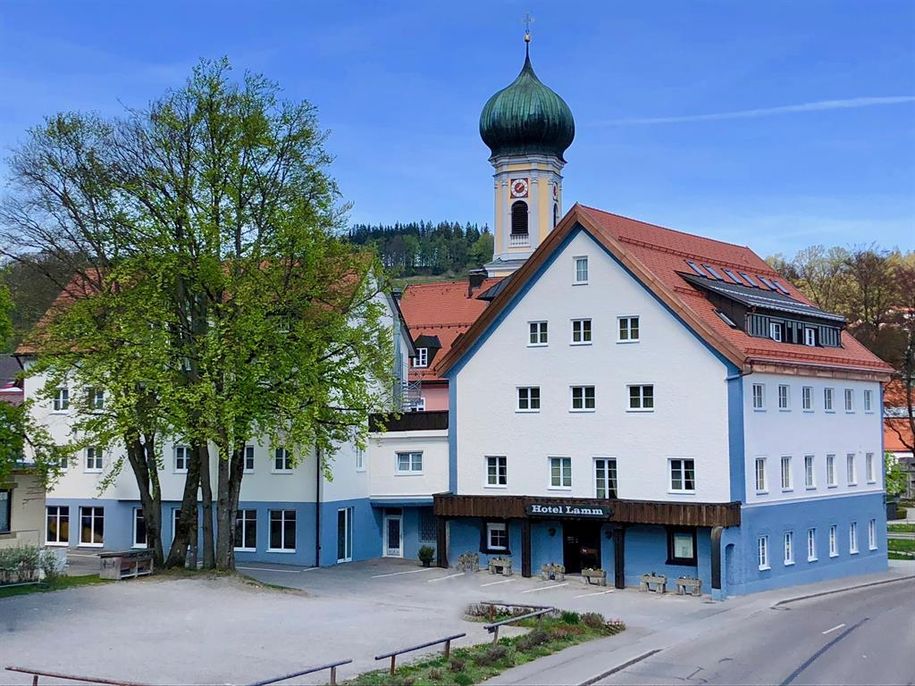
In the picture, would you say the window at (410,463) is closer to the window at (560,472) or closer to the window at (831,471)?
the window at (560,472)

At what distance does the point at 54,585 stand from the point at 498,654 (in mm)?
16439

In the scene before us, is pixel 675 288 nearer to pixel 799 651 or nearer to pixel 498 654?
pixel 799 651

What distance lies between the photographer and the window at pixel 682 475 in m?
38.7

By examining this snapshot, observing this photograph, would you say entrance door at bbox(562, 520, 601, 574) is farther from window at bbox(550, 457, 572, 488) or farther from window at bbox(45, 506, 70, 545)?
window at bbox(45, 506, 70, 545)

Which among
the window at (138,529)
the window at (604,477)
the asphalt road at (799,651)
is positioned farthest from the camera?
the window at (138,529)

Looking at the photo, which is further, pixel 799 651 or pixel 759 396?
pixel 759 396

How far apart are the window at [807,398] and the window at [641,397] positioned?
6.44 meters

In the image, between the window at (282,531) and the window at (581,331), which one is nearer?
the window at (581,331)

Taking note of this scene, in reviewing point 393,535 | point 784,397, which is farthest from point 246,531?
point 784,397

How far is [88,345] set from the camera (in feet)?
114

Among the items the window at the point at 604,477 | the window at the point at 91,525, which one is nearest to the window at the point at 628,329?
the window at the point at 604,477

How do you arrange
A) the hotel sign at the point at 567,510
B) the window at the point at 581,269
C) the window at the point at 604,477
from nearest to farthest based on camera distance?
1. the hotel sign at the point at 567,510
2. the window at the point at 604,477
3. the window at the point at 581,269

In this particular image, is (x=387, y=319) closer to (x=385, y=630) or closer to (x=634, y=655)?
(x=385, y=630)

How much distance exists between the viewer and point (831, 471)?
4397 centimetres
